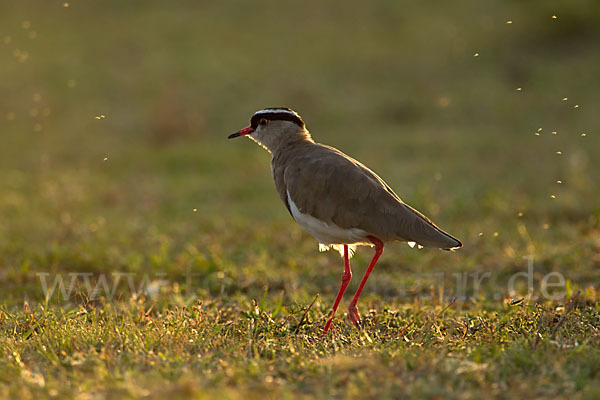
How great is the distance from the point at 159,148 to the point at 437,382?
8120 mm

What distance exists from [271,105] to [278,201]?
3957mm

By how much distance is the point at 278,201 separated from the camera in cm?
818

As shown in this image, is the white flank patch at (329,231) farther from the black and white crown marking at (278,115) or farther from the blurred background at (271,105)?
the blurred background at (271,105)

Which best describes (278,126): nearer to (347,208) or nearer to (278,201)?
(347,208)

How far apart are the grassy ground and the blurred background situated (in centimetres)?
5

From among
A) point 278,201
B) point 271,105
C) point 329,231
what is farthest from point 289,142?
point 271,105

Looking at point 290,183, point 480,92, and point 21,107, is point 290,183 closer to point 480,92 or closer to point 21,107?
point 480,92

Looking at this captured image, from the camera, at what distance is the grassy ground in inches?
137

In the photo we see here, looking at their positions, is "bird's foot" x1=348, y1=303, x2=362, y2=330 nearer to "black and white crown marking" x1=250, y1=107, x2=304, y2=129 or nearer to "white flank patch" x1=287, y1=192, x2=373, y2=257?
"white flank patch" x1=287, y1=192, x2=373, y2=257

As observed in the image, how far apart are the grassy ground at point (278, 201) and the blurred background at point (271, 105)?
0.05 m

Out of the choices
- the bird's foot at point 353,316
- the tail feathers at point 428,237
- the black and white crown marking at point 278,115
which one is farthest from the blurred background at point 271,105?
the black and white crown marking at point 278,115

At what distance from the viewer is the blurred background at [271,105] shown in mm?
6441

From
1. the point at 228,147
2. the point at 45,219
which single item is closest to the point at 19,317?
the point at 45,219

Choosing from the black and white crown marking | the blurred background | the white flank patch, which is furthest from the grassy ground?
the black and white crown marking
